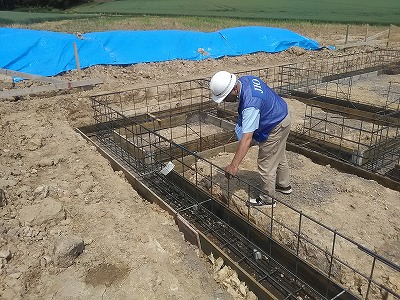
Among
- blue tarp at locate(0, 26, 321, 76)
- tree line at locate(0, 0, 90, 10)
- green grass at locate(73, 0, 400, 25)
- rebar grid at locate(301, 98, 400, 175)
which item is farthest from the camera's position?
tree line at locate(0, 0, 90, 10)

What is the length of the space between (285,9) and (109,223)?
3384cm

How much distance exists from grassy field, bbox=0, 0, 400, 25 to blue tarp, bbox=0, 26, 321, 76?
11.6 meters

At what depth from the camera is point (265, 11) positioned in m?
34.2

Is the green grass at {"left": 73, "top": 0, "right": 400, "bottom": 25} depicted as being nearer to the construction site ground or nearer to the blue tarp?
the blue tarp

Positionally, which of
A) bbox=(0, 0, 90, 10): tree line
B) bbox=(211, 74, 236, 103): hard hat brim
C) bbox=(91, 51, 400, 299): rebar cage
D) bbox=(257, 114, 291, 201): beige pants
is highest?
bbox=(0, 0, 90, 10): tree line

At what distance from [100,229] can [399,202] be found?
4138 millimetres

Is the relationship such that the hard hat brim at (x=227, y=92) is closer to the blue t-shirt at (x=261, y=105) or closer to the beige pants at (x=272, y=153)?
the blue t-shirt at (x=261, y=105)

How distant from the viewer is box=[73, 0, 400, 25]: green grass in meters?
28.3

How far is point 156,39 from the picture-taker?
1455 centimetres

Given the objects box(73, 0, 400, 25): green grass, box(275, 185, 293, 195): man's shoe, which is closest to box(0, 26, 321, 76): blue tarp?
box(275, 185, 293, 195): man's shoe

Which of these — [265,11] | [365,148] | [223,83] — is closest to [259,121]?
[223,83]

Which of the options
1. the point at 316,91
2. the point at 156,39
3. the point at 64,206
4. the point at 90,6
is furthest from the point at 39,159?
the point at 90,6

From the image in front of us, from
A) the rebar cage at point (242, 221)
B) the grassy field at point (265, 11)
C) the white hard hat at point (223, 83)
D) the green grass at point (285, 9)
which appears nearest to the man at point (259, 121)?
the white hard hat at point (223, 83)

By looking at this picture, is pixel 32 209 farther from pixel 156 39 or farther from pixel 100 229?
pixel 156 39
